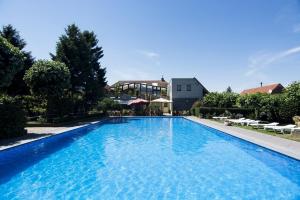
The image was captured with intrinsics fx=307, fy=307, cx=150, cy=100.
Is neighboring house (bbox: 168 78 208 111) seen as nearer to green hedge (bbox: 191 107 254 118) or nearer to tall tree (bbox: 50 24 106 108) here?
green hedge (bbox: 191 107 254 118)

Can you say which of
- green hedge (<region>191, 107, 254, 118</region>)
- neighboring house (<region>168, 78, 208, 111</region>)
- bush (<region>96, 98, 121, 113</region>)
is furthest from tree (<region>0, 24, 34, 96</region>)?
neighboring house (<region>168, 78, 208, 111</region>)

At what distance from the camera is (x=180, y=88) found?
49.5 metres

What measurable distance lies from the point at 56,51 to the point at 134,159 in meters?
25.4

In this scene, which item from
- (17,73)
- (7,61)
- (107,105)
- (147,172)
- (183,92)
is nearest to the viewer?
(147,172)

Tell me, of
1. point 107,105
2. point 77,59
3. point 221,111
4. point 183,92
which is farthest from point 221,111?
point 77,59

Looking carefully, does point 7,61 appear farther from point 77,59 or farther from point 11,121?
point 77,59

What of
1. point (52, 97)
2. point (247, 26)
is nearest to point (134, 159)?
point (247, 26)

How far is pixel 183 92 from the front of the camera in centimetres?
4959

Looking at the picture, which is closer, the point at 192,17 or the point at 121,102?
the point at 192,17

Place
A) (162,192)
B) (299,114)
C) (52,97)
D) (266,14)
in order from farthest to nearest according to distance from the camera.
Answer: (52,97) → (299,114) → (266,14) → (162,192)

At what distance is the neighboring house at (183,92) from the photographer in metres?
49.4

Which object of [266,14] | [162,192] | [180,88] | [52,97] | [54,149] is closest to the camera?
[162,192]

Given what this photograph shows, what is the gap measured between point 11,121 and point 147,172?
951 cm

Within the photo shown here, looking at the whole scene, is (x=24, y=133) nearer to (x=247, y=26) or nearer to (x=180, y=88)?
(x=247, y=26)
